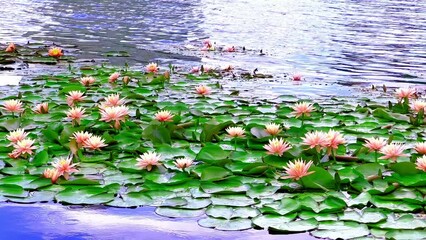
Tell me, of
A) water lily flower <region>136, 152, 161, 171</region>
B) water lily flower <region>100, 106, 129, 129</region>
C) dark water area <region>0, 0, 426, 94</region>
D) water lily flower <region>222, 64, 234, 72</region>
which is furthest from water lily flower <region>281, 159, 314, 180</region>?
water lily flower <region>222, 64, 234, 72</region>

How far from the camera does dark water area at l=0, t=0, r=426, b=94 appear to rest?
6355mm

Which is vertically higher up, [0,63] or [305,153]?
[305,153]

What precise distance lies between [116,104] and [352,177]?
53.5 inches

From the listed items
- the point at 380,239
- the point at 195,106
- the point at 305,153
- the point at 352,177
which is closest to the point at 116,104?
the point at 195,106

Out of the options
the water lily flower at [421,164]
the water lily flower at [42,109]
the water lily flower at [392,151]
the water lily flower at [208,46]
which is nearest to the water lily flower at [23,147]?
the water lily flower at [42,109]

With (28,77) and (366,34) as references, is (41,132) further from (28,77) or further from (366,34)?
(366,34)

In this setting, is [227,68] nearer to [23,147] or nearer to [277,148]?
[277,148]

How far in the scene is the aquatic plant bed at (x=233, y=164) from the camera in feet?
7.38

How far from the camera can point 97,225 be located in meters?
2.20

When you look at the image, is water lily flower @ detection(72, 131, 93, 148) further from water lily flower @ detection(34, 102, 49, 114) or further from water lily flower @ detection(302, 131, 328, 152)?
water lily flower @ detection(302, 131, 328, 152)

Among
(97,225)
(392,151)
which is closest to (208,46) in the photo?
(392,151)

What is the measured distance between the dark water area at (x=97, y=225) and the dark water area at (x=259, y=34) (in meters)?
2.80

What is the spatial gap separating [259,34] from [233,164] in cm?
676

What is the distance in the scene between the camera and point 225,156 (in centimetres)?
282
